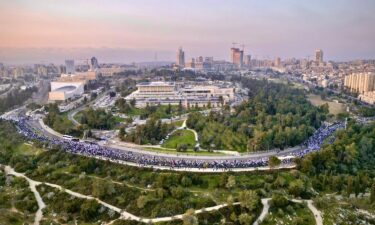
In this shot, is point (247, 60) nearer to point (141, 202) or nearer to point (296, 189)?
point (296, 189)

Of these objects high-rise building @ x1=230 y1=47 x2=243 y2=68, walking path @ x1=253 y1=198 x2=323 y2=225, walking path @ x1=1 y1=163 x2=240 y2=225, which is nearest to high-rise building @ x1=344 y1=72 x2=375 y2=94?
walking path @ x1=253 y1=198 x2=323 y2=225

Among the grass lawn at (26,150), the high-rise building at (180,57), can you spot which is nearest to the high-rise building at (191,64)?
the high-rise building at (180,57)

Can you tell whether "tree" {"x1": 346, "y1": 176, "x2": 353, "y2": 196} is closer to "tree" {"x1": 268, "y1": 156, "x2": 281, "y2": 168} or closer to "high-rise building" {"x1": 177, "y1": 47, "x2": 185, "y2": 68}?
"tree" {"x1": 268, "y1": 156, "x2": 281, "y2": 168}

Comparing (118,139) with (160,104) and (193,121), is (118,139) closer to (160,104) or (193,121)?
(193,121)

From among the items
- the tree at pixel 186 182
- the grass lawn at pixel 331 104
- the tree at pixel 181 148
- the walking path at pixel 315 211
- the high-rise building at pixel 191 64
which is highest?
the high-rise building at pixel 191 64

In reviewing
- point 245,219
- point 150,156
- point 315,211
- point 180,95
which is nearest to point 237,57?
point 180,95

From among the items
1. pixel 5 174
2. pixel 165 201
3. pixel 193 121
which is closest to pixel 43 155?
pixel 5 174

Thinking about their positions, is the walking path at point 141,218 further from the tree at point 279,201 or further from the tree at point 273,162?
the tree at point 273,162
